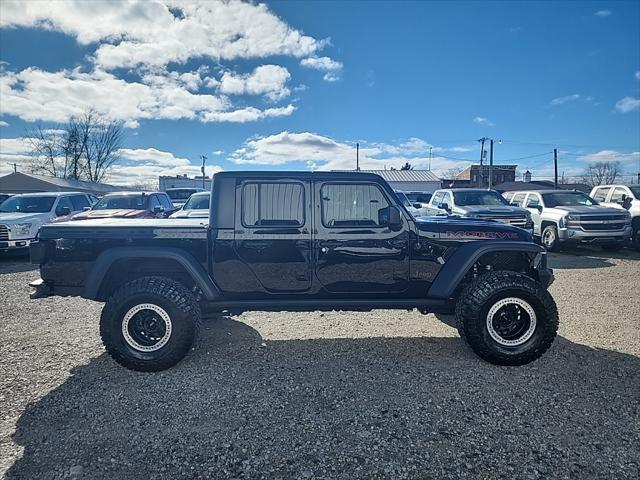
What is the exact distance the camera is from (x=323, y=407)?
309cm

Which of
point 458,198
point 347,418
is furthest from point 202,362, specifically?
point 458,198

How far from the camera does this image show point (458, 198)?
11297 mm

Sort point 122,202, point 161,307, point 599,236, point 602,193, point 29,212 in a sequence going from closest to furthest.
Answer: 1. point 161,307
2. point 599,236
3. point 29,212
4. point 122,202
5. point 602,193

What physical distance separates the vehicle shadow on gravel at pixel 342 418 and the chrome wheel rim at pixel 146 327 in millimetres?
295

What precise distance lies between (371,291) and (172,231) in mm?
2142

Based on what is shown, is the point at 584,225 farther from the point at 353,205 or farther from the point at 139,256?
the point at 139,256

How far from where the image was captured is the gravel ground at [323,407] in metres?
2.46

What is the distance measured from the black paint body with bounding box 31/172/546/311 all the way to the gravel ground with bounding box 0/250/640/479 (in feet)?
2.20

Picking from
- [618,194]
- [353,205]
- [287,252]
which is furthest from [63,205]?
[618,194]

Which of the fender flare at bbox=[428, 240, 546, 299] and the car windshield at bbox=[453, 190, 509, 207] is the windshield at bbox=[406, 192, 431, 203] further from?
the fender flare at bbox=[428, 240, 546, 299]

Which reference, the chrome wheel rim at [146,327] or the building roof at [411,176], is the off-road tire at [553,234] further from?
the building roof at [411,176]

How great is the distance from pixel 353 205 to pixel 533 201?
34.9 feet

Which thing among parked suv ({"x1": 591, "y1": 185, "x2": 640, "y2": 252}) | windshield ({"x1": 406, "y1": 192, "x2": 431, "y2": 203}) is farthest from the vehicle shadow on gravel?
windshield ({"x1": 406, "y1": 192, "x2": 431, "y2": 203})

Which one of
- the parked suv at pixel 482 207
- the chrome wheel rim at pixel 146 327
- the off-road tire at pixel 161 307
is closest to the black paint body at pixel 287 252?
the off-road tire at pixel 161 307
